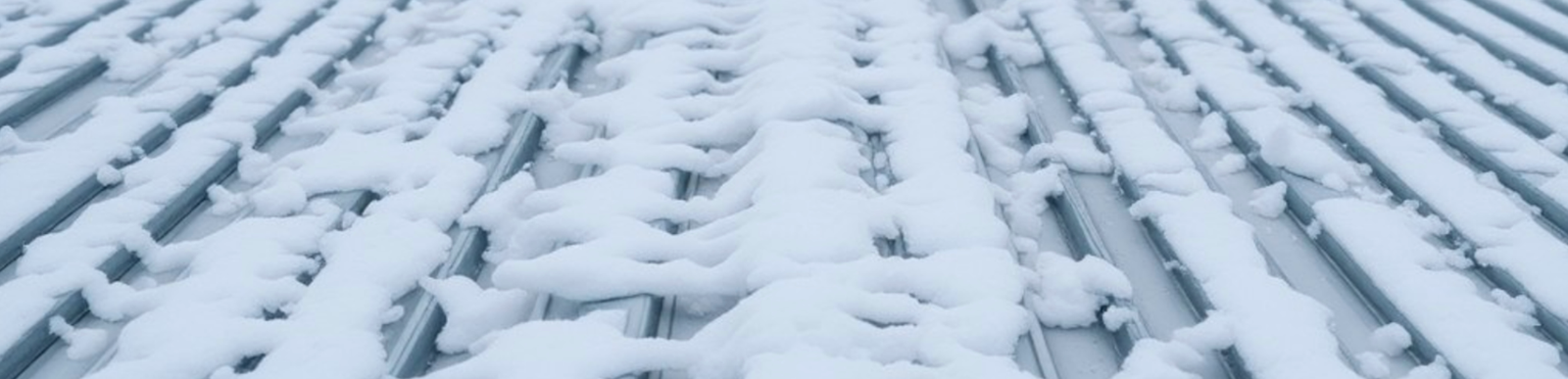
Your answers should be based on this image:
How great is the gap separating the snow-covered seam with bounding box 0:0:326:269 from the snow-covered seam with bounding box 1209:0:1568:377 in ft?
9.07

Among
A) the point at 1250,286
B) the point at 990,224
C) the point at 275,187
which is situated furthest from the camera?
the point at 275,187

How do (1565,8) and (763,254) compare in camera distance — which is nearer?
(763,254)

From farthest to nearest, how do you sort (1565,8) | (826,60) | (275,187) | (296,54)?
(1565,8), (296,54), (826,60), (275,187)

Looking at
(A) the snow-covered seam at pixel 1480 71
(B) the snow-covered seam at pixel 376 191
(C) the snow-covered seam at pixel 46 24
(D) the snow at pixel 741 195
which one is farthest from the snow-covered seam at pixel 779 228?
(C) the snow-covered seam at pixel 46 24

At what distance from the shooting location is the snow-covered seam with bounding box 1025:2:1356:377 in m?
1.73

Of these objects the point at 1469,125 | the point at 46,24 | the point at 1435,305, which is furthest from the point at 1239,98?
the point at 46,24

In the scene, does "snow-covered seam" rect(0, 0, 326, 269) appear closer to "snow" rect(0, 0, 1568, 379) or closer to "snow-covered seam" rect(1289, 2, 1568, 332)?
"snow" rect(0, 0, 1568, 379)

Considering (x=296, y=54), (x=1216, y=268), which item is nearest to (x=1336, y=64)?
(x=1216, y=268)

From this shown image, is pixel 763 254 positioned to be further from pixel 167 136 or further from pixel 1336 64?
pixel 1336 64

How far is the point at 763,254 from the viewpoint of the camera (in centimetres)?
191

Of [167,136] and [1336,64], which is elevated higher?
[167,136]

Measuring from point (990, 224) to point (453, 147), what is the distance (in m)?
1.34

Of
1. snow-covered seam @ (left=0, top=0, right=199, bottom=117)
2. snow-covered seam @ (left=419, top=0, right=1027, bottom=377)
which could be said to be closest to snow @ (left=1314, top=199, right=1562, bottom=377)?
snow-covered seam @ (left=419, top=0, right=1027, bottom=377)

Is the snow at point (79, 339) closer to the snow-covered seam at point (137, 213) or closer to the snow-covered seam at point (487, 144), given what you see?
the snow-covered seam at point (137, 213)
